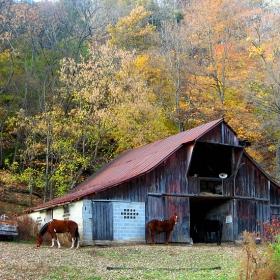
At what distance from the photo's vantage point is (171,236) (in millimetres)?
23078

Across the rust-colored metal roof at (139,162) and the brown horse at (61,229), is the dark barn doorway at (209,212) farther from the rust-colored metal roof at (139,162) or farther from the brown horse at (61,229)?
the brown horse at (61,229)

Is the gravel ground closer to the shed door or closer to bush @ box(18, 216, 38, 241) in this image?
the shed door

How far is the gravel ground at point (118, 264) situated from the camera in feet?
41.5

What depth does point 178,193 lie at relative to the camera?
23734 millimetres

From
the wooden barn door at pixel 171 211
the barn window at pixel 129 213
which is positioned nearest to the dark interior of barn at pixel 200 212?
the wooden barn door at pixel 171 211

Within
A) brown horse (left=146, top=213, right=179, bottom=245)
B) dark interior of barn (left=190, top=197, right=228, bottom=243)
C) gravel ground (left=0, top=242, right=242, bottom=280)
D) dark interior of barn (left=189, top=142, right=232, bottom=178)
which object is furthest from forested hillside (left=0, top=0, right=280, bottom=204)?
gravel ground (left=0, top=242, right=242, bottom=280)

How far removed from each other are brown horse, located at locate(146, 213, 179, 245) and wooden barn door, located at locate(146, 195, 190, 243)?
503 mm

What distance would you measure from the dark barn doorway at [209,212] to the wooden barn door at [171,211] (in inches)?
46.9

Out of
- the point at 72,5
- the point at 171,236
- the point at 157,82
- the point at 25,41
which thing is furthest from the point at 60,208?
the point at 72,5

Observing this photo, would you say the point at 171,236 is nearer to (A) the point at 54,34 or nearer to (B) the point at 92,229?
(B) the point at 92,229

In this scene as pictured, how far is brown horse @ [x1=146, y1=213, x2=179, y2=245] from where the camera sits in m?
22.1

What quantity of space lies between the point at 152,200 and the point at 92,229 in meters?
3.49

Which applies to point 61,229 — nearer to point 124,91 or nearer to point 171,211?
point 171,211

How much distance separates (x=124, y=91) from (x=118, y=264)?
22.5 m
